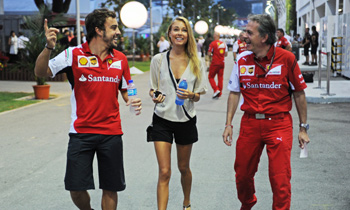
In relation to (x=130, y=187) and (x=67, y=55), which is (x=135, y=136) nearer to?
(x=130, y=187)

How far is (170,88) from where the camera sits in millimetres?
4875

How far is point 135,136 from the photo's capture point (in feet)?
29.9

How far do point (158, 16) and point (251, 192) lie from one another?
224 feet

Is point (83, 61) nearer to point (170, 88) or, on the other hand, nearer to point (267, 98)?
point (170, 88)

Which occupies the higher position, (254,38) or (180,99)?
(254,38)

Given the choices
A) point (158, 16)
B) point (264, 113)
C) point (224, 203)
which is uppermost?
point (158, 16)

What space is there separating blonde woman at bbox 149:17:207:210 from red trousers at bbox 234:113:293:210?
0.66 m

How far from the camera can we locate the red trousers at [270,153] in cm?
411

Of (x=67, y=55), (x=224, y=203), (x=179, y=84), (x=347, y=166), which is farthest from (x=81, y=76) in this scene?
(x=347, y=166)

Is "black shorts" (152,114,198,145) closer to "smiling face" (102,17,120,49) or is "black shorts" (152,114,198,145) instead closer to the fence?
"smiling face" (102,17,120,49)

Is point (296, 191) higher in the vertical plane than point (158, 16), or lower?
lower

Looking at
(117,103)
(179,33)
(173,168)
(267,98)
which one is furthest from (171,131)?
(173,168)

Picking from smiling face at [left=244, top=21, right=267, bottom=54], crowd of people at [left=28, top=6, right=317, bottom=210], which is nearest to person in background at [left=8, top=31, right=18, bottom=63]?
crowd of people at [left=28, top=6, right=317, bottom=210]

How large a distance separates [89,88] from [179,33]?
1.22 meters
